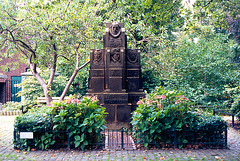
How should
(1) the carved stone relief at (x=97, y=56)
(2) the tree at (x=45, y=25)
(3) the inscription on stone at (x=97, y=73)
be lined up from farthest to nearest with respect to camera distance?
(2) the tree at (x=45, y=25) → (1) the carved stone relief at (x=97, y=56) → (3) the inscription on stone at (x=97, y=73)

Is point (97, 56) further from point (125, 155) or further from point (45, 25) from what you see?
point (125, 155)

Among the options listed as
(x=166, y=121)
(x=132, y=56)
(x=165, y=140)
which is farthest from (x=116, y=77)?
(x=165, y=140)

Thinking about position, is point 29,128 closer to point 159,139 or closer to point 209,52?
point 159,139

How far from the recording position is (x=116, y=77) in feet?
31.5

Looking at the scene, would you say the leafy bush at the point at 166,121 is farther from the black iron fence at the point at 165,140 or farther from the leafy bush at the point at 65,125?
the leafy bush at the point at 65,125

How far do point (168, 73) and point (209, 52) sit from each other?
388 centimetres

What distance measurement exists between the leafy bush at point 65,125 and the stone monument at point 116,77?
246 cm

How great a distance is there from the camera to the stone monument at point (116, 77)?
9.38 m

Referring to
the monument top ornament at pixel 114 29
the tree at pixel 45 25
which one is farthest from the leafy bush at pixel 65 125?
the tree at pixel 45 25

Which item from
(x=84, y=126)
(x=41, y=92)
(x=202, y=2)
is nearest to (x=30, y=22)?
(x=41, y=92)

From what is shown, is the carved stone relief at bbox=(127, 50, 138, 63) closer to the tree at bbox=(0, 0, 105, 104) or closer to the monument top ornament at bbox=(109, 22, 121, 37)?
the monument top ornament at bbox=(109, 22, 121, 37)

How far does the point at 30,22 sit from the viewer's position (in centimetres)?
1203

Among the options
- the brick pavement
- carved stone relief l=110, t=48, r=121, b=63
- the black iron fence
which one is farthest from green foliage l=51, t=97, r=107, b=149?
carved stone relief l=110, t=48, r=121, b=63

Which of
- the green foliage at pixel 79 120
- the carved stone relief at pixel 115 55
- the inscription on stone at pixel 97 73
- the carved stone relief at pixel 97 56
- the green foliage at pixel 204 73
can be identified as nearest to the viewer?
the green foliage at pixel 79 120
